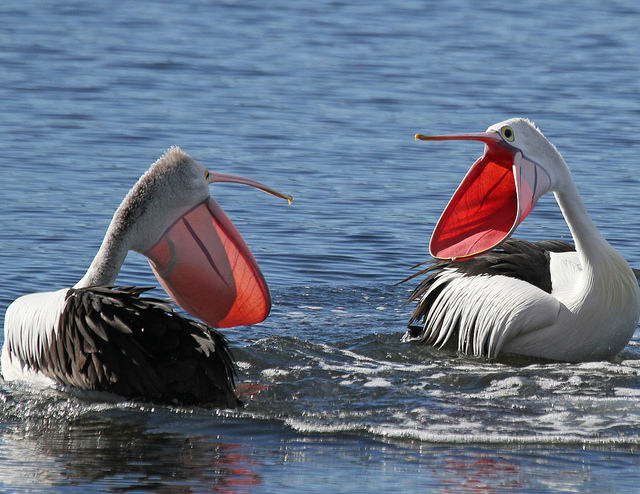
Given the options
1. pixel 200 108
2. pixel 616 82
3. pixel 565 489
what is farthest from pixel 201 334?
pixel 616 82

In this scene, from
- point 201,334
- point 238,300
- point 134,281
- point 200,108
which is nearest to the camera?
point 201,334

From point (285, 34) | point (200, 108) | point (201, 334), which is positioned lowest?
point (201, 334)

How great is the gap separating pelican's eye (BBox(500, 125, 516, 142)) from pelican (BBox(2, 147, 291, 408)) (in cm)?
116

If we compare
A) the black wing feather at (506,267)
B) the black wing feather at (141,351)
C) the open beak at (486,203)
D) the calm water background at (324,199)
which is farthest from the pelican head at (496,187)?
the black wing feather at (141,351)

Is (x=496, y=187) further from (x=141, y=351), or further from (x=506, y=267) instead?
(x=141, y=351)

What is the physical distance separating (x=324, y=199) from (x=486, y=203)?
292 centimetres

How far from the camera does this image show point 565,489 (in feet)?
11.5

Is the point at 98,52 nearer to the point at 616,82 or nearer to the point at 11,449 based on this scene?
the point at 616,82

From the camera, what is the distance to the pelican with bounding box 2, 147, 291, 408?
13.3 ft

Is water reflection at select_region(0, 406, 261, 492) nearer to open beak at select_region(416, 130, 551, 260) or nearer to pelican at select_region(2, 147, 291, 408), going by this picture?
pelican at select_region(2, 147, 291, 408)

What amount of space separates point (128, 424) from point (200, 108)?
6.62 metres

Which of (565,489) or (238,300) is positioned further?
(238,300)

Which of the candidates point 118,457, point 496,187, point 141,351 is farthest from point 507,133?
point 118,457

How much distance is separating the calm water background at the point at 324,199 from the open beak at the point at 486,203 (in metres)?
0.55
